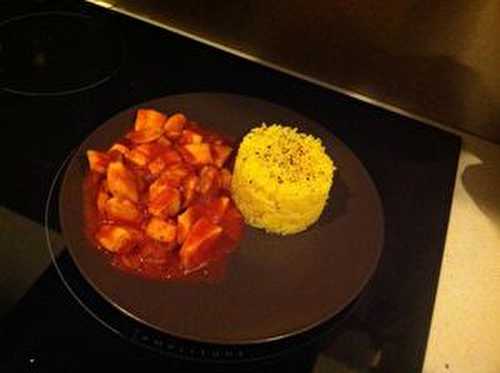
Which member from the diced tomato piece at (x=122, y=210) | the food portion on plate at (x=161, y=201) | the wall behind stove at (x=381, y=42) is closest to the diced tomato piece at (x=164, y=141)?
the food portion on plate at (x=161, y=201)

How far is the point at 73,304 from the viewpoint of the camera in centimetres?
64

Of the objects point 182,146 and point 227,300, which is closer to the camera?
point 227,300

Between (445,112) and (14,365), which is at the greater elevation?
(445,112)

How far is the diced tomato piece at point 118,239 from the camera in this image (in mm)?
633

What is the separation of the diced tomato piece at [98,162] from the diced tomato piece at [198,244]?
0.13 meters

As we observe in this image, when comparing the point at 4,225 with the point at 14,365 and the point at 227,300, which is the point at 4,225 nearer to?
the point at 14,365

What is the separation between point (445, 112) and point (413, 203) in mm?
206

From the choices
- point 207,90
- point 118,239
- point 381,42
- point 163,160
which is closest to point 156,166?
point 163,160

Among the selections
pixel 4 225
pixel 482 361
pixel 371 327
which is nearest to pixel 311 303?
pixel 371 327

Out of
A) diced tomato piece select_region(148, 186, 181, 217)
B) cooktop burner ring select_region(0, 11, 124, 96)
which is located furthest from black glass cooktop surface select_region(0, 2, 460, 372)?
diced tomato piece select_region(148, 186, 181, 217)

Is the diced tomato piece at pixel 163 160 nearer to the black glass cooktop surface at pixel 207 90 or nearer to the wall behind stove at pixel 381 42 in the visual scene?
the black glass cooktop surface at pixel 207 90

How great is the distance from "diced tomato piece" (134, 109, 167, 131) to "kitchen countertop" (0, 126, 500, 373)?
17 centimetres

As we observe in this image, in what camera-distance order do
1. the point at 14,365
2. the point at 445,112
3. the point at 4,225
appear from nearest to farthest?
the point at 14,365 < the point at 4,225 < the point at 445,112

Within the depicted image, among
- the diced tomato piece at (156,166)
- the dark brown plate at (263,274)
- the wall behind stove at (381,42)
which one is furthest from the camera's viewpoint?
the wall behind stove at (381,42)
